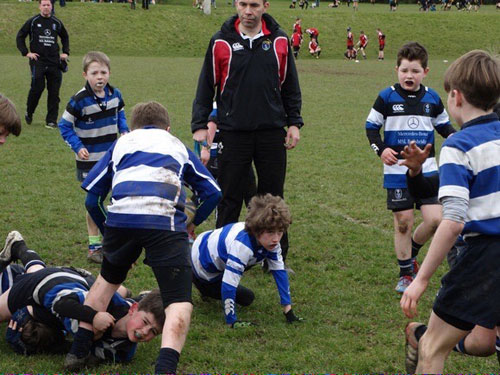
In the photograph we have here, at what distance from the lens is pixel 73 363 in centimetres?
411

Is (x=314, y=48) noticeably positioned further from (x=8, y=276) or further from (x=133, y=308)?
(x=133, y=308)

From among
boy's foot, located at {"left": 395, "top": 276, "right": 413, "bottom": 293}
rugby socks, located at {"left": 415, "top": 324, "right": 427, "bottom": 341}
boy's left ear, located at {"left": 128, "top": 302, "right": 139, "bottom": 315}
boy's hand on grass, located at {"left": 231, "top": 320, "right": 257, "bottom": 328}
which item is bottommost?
boy's hand on grass, located at {"left": 231, "top": 320, "right": 257, "bottom": 328}

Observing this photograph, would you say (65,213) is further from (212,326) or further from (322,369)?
(322,369)

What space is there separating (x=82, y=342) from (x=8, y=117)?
1.75m

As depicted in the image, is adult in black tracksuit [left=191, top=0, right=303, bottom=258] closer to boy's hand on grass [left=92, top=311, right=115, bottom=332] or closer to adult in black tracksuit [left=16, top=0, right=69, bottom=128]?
boy's hand on grass [left=92, top=311, right=115, bottom=332]

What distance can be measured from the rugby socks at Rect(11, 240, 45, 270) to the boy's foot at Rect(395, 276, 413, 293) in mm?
2912

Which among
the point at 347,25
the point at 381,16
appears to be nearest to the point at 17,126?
the point at 347,25

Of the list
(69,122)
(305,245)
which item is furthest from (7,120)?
(305,245)

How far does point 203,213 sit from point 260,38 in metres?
2.03

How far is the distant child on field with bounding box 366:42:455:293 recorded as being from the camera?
5.77 meters

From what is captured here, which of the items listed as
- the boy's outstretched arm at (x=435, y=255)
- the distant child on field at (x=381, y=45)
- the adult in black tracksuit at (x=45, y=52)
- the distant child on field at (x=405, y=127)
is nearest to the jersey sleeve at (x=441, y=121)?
the distant child on field at (x=405, y=127)

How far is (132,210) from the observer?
12.7 ft

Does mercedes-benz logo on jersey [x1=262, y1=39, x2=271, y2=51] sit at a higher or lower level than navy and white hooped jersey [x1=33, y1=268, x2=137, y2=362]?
higher

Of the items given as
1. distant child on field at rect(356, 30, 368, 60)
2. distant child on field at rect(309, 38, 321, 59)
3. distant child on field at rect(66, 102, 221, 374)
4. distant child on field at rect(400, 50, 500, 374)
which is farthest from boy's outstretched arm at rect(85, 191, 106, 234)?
distant child on field at rect(356, 30, 368, 60)
